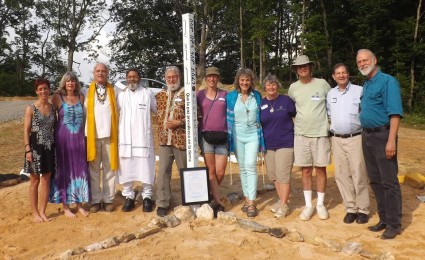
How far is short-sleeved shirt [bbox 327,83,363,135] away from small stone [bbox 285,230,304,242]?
49.8 inches

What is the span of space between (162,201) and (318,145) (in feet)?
6.68

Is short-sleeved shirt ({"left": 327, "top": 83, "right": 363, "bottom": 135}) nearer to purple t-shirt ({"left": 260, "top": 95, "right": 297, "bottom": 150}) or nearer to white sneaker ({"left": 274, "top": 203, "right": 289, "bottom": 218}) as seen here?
purple t-shirt ({"left": 260, "top": 95, "right": 297, "bottom": 150})

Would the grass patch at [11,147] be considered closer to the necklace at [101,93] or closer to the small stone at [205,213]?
the necklace at [101,93]

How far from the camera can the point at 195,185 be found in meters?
4.66

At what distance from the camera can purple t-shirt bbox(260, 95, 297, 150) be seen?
4699mm

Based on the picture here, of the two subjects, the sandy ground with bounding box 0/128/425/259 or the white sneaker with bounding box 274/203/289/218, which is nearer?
the sandy ground with bounding box 0/128/425/259

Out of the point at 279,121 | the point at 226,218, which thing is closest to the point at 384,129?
the point at 279,121

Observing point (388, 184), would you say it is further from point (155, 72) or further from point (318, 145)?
point (155, 72)

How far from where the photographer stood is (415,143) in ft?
37.8

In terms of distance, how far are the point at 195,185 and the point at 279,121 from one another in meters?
1.26

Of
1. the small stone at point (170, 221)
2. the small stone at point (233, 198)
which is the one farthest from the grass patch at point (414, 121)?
the small stone at point (170, 221)

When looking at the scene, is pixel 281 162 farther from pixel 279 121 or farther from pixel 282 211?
pixel 282 211

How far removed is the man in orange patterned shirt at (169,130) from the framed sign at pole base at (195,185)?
0.99 ft

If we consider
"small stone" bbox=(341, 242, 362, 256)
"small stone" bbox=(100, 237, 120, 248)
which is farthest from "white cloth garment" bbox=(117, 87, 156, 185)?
"small stone" bbox=(341, 242, 362, 256)
